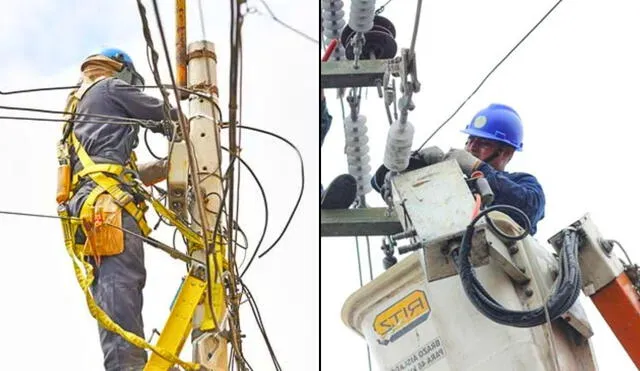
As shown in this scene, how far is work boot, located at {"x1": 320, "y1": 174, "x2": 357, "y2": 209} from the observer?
6.32m

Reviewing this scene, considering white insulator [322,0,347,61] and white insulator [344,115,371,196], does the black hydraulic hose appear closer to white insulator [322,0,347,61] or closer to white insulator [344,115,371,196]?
white insulator [344,115,371,196]

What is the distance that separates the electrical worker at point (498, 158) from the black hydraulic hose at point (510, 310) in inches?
23.6

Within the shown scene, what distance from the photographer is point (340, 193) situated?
6.39 meters

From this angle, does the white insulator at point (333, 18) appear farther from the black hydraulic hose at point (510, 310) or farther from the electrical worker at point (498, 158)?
the black hydraulic hose at point (510, 310)

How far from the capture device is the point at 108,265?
16.5 ft

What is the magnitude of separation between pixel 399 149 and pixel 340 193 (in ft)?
5.04

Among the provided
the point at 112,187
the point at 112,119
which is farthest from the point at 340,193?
the point at 112,187

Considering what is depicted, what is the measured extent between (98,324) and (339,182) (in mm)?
1884

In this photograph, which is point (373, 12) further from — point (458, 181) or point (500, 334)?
point (500, 334)

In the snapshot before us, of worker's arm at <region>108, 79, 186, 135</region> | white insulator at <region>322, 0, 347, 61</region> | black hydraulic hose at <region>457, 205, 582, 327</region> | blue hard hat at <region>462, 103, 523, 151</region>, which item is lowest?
black hydraulic hose at <region>457, 205, 582, 327</region>

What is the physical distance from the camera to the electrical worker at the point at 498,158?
200 inches

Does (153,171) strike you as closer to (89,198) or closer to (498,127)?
(89,198)

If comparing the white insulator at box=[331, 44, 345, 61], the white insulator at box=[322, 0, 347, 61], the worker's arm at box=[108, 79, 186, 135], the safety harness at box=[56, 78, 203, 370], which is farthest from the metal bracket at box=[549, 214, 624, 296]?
the white insulator at box=[322, 0, 347, 61]

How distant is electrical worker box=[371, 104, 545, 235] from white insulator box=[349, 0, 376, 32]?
809mm
